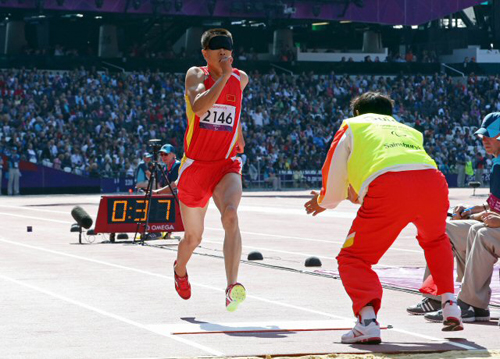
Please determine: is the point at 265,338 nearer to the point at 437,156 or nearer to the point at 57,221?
the point at 57,221

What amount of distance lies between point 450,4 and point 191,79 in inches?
→ 2349

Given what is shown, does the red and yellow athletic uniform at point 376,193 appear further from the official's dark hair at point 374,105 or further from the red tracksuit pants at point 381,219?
the official's dark hair at point 374,105

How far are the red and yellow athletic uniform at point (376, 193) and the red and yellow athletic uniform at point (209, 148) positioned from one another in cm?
182

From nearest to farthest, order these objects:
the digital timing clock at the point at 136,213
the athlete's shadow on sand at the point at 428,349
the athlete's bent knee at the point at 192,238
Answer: the athlete's shadow on sand at the point at 428,349 < the athlete's bent knee at the point at 192,238 < the digital timing clock at the point at 136,213

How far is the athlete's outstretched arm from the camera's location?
29.3 ft

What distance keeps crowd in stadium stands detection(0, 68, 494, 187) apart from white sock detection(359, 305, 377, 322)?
3916 centimetres

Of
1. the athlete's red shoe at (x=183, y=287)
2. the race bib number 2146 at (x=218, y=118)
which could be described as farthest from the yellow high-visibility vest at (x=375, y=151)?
the athlete's red shoe at (x=183, y=287)

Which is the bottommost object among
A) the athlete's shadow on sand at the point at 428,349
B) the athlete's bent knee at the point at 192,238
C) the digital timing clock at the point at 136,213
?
the digital timing clock at the point at 136,213

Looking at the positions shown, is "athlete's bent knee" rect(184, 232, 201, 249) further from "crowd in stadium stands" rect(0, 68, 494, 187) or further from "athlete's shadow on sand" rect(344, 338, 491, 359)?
"crowd in stadium stands" rect(0, 68, 494, 187)

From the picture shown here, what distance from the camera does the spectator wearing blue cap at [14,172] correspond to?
44.7 m

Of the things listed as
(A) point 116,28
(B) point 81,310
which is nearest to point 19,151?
(A) point 116,28

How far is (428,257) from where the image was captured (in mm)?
7723

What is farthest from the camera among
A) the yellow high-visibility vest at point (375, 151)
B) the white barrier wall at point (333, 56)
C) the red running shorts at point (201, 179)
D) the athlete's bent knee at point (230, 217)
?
the white barrier wall at point (333, 56)

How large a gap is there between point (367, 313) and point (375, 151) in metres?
1.09
